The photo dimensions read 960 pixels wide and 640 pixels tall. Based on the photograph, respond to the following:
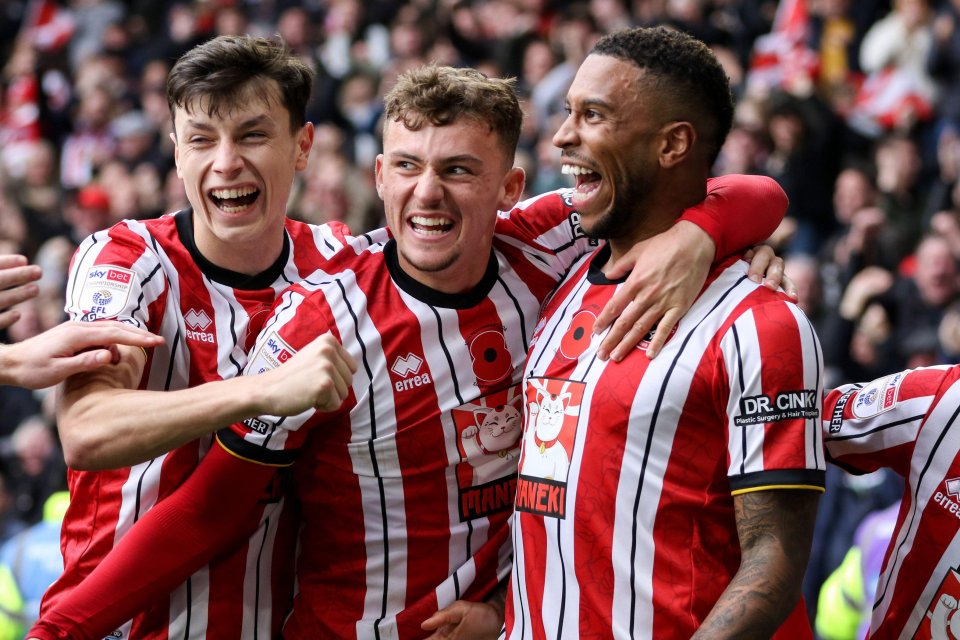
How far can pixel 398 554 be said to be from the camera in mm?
3744

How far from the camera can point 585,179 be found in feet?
A: 11.8

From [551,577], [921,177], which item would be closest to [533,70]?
[921,177]

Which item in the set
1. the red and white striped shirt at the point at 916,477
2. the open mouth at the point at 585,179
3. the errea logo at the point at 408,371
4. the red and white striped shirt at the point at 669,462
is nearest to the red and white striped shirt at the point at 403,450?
Result: the errea logo at the point at 408,371

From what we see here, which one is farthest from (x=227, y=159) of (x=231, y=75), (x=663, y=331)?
(x=663, y=331)

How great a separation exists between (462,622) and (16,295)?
1683mm

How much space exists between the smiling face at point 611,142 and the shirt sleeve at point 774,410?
1.84ft

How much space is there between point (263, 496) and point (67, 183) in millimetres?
11061

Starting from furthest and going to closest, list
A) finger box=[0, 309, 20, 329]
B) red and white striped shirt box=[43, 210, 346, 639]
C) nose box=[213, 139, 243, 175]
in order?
finger box=[0, 309, 20, 329], nose box=[213, 139, 243, 175], red and white striped shirt box=[43, 210, 346, 639]

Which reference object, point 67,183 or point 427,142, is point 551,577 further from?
point 67,183

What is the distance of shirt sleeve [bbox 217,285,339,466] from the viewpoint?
3557mm

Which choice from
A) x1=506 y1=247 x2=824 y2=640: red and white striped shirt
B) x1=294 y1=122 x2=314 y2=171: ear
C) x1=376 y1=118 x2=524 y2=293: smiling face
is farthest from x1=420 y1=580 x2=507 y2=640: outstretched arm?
x1=294 y1=122 x2=314 y2=171: ear

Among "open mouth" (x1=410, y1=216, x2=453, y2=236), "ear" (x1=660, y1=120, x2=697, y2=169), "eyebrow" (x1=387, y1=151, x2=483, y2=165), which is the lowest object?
"open mouth" (x1=410, y1=216, x2=453, y2=236)

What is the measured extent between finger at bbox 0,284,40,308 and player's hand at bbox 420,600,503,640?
1.57 m

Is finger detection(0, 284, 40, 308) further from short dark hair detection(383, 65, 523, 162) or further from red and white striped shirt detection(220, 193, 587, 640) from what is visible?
short dark hair detection(383, 65, 523, 162)
